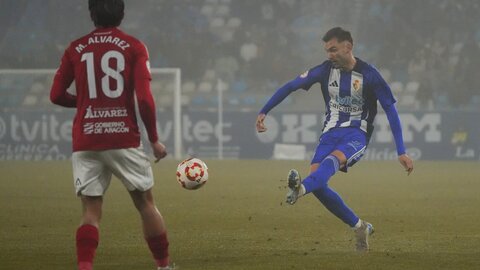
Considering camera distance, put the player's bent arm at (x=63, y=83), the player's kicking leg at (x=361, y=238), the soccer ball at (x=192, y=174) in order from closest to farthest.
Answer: the player's bent arm at (x=63, y=83), the soccer ball at (x=192, y=174), the player's kicking leg at (x=361, y=238)

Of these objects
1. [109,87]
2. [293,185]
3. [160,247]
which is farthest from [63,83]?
[293,185]

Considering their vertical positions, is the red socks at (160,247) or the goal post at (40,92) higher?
the goal post at (40,92)

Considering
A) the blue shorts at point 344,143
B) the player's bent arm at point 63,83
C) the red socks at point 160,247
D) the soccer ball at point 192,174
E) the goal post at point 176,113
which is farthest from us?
the goal post at point 176,113

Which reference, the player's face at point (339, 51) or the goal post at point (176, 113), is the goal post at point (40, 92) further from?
the player's face at point (339, 51)

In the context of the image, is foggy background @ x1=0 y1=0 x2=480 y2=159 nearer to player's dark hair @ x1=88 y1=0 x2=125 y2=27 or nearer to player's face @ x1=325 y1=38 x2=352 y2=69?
player's face @ x1=325 y1=38 x2=352 y2=69

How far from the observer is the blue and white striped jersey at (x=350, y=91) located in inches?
355

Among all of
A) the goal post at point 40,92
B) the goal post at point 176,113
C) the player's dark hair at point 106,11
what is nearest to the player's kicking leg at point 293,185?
the player's dark hair at point 106,11

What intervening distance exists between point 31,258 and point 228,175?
12018mm

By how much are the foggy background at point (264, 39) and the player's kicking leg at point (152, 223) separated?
2303cm

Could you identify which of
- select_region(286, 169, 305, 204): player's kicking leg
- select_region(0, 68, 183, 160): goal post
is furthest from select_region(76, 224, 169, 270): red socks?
select_region(0, 68, 183, 160): goal post

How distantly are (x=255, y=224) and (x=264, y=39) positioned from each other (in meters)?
21.4

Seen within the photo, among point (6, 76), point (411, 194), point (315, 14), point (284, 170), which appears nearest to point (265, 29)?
point (315, 14)

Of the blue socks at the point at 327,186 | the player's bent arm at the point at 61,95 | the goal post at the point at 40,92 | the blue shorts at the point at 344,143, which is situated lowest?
the blue socks at the point at 327,186

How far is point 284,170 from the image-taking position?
22.0m
